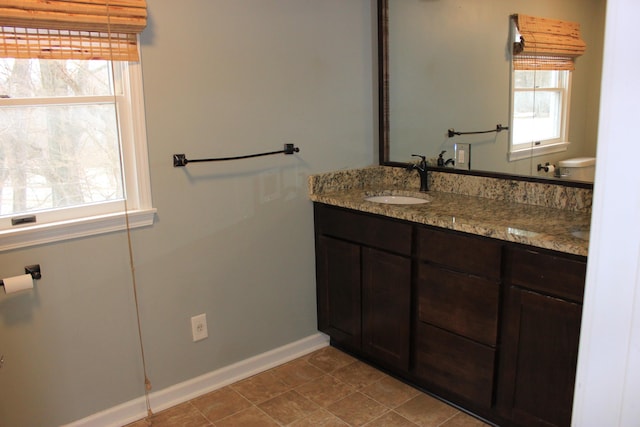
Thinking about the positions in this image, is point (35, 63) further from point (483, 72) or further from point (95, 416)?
point (483, 72)

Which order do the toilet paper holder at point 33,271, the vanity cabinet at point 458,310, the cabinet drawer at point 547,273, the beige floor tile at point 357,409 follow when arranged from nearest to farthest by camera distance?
1. the cabinet drawer at point 547,273
2. the vanity cabinet at point 458,310
3. the toilet paper holder at point 33,271
4. the beige floor tile at point 357,409

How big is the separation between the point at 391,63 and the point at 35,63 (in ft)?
5.82

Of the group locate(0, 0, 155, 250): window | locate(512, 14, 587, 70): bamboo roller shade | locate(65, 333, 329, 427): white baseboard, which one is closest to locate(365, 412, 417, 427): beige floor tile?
locate(65, 333, 329, 427): white baseboard

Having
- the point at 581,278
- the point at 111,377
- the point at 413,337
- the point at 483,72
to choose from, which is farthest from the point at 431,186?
the point at 111,377

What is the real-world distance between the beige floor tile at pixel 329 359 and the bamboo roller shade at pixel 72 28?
177 centimetres

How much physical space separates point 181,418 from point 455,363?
125cm

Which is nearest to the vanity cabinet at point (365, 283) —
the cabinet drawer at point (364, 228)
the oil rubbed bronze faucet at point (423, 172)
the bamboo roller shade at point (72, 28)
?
the cabinet drawer at point (364, 228)

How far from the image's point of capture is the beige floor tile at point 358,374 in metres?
2.69

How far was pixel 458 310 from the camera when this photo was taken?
225 cm

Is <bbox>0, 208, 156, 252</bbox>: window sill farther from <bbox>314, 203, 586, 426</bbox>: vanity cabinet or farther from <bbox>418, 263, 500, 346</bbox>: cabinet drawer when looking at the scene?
<bbox>418, 263, 500, 346</bbox>: cabinet drawer

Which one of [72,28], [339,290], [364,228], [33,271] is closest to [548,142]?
[364,228]

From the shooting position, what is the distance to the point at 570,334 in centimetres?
187

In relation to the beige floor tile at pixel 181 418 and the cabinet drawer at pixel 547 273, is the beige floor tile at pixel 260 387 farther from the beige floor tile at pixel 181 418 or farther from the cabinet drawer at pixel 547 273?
the cabinet drawer at pixel 547 273

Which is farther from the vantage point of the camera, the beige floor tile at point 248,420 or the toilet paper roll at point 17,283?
the beige floor tile at point 248,420
